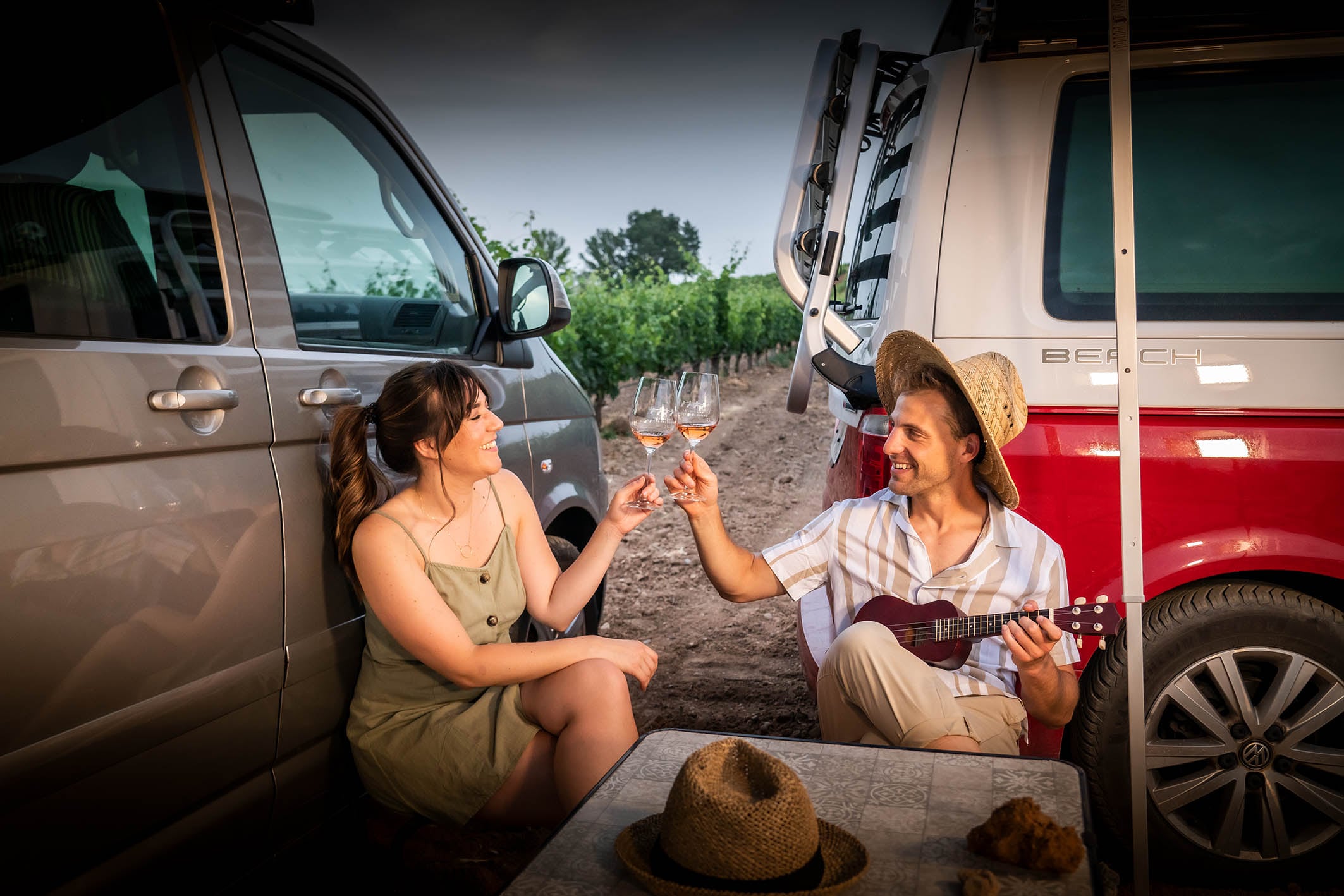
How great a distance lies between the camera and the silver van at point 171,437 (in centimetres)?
154

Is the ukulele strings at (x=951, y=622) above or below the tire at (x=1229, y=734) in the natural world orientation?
above

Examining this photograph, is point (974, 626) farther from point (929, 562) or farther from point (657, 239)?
point (657, 239)

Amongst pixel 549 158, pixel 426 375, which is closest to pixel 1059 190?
pixel 426 375

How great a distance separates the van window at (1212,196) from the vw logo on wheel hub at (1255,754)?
1.11 m

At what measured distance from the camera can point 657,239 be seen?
232ft

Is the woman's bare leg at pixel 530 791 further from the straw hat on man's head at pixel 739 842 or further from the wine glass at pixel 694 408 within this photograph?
the straw hat on man's head at pixel 739 842

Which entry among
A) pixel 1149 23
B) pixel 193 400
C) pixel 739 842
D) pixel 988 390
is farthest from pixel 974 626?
pixel 193 400

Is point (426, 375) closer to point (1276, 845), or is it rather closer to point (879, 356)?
point (879, 356)

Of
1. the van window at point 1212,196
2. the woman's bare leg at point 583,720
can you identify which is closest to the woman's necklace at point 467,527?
the woman's bare leg at point 583,720

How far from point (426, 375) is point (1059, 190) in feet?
5.45

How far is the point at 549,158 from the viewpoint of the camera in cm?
3616

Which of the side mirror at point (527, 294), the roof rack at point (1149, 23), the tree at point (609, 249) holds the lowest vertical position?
the side mirror at point (527, 294)

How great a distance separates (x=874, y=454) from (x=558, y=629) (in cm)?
102

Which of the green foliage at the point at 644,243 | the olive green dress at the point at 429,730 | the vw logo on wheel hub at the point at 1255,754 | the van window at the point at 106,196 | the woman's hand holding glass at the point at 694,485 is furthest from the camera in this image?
the green foliage at the point at 644,243
